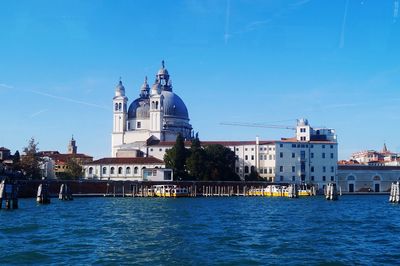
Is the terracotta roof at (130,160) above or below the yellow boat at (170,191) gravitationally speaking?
above

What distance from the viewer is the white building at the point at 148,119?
101m

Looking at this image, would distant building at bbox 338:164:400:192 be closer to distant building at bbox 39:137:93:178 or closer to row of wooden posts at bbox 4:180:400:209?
row of wooden posts at bbox 4:180:400:209

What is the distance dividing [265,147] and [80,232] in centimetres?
7268

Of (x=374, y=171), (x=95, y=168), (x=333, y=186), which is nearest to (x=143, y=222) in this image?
(x=333, y=186)

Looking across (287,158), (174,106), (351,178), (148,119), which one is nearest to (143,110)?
(148,119)

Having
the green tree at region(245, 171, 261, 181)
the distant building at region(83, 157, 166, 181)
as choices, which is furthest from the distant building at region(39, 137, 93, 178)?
the green tree at region(245, 171, 261, 181)

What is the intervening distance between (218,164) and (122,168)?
15.3 metres

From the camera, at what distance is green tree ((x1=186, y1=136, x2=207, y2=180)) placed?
82.9 meters

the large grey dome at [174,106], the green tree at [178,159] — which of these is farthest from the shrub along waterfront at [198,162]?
the large grey dome at [174,106]

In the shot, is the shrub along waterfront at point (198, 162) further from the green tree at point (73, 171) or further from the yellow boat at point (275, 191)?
the green tree at point (73, 171)

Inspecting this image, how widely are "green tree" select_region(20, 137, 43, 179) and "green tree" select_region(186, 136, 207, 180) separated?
21.2 m

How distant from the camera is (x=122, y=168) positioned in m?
89.6

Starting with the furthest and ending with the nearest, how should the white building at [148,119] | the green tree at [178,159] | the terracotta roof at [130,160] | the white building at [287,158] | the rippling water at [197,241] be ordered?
the white building at [148,119], the white building at [287,158], the terracotta roof at [130,160], the green tree at [178,159], the rippling water at [197,241]

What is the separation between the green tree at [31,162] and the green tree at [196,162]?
2125cm
